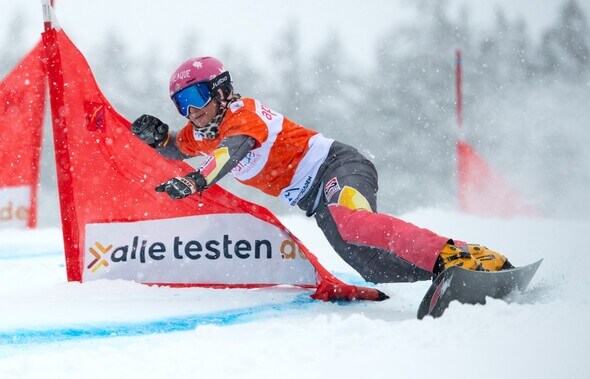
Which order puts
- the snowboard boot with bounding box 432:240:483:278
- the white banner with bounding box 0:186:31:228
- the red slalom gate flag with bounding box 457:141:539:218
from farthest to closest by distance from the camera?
the red slalom gate flag with bounding box 457:141:539:218 → the white banner with bounding box 0:186:31:228 → the snowboard boot with bounding box 432:240:483:278

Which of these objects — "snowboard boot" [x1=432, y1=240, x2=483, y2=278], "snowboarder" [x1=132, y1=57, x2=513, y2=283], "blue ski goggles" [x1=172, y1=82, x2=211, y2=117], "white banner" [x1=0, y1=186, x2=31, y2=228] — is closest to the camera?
"snowboard boot" [x1=432, y1=240, x2=483, y2=278]

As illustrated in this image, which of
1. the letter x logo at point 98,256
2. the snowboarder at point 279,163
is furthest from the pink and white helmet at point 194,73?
the letter x logo at point 98,256

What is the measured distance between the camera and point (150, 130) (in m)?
3.96

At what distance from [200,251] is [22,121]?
4.97ft

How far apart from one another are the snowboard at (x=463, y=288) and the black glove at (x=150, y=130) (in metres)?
1.91

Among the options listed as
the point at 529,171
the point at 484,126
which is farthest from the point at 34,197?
the point at 484,126

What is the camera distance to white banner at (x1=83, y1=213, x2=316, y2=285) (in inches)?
153

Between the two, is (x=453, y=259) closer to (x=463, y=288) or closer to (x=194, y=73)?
(x=463, y=288)

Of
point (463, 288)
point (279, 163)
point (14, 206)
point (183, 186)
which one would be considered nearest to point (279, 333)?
point (463, 288)

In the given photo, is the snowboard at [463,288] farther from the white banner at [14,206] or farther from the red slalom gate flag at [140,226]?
the white banner at [14,206]

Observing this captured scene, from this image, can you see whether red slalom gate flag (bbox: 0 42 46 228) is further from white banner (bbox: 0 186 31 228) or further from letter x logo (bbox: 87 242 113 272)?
letter x logo (bbox: 87 242 113 272)

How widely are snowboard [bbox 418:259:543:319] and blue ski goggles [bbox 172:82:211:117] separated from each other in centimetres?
152

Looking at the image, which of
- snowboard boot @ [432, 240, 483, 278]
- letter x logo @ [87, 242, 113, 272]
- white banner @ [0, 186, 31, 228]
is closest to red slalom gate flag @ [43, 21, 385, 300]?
letter x logo @ [87, 242, 113, 272]

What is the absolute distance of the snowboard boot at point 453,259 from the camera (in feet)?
9.52
